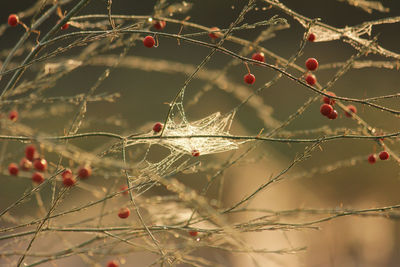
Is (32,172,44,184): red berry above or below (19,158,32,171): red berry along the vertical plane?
below

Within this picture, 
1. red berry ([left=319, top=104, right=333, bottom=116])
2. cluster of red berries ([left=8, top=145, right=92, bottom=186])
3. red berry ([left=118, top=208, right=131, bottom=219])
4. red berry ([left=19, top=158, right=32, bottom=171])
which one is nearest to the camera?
cluster of red berries ([left=8, top=145, right=92, bottom=186])

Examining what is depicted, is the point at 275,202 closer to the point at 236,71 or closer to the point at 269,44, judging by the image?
the point at 236,71

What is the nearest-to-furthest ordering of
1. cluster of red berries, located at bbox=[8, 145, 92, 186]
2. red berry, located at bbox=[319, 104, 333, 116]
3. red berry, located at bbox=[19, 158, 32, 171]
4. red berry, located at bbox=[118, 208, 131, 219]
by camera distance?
1. cluster of red berries, located at bbox=[8, 145, 92, 186]
2. red berry, located at bbox=[319, 104, 333, 116]
3. red berry, located at bbox=[118, 208, 131, 219]
4. red berry, located at bbox=[19, 158, 32, 171]

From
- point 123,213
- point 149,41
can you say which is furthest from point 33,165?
point 149,41

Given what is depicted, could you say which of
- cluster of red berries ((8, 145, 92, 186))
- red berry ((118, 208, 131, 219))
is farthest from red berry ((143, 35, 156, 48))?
red berry ((118, 208, 131, 219))

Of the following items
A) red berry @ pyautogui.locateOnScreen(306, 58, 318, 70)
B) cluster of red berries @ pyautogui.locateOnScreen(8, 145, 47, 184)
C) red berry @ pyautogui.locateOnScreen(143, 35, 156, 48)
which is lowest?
cluster of red berries @ pyautogui.locateOnScreen(8, 145, 47, 184)

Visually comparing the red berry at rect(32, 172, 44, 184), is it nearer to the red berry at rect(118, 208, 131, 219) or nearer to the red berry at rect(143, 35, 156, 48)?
the red berry at rect(118, 208, 131, 219)
